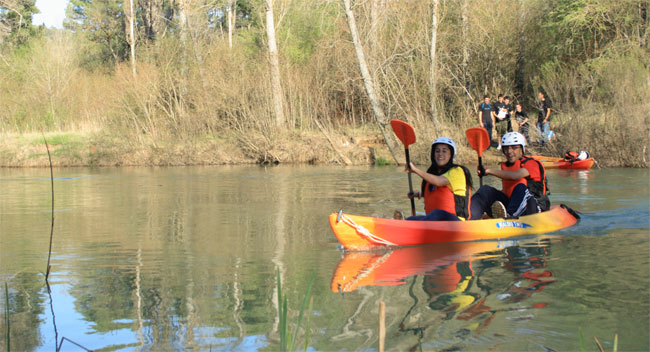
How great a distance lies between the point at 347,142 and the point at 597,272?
54.8ft

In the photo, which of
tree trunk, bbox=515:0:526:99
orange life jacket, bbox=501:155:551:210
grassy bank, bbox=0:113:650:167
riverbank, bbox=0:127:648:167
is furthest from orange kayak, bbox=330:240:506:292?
tree trunk, bbox=515:0:526:99

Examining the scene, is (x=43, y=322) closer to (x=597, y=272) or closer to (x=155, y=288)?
(x=155, y=288)

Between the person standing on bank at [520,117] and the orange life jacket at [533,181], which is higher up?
the person standing on bank at [520,117]

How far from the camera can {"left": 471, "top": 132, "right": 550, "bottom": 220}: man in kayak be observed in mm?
8891

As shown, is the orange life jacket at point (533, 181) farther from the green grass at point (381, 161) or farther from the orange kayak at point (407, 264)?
the green grass at point (381, 161)

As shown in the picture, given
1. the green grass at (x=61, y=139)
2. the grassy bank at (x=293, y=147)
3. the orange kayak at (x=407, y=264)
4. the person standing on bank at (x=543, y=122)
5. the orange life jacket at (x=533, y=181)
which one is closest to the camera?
the orange kayak at (x=407, y=264)

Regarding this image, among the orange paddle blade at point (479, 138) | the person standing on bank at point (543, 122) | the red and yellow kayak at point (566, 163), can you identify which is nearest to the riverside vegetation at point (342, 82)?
the person standing on bank at point (543, 122)

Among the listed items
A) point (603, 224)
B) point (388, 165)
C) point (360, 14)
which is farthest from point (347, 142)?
point (603, 224)

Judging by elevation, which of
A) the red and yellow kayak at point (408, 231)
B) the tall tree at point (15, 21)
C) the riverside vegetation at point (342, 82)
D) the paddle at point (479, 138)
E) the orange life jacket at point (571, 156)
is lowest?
the red and yellow kayak at point (408, 231)

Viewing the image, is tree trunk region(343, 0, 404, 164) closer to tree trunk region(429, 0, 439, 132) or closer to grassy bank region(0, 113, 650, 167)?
grassy bank region(0, 113, 650, 167)

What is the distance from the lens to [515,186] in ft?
30.0

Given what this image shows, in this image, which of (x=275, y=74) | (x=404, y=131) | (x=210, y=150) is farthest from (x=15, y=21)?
(x=404, y=131)

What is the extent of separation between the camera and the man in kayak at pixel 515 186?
29.2 feet

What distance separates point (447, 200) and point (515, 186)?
4.91 ft
